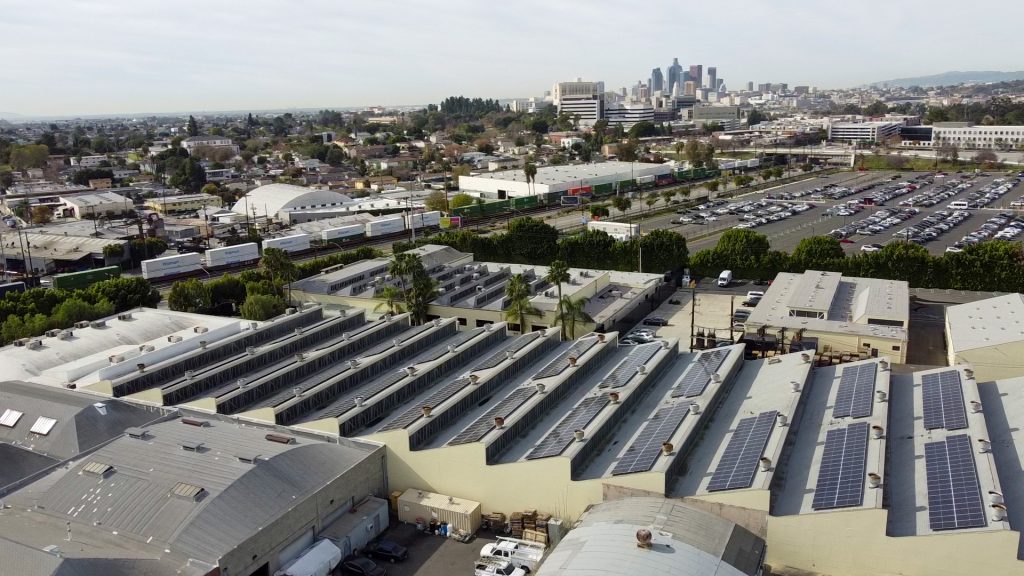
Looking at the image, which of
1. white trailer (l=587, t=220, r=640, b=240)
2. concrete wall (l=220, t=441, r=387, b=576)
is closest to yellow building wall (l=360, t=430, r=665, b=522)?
concrete wall (l=220, t=441, r=387, b=576)

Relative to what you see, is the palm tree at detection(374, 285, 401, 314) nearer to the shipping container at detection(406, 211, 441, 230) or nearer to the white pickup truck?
the white pickup truck

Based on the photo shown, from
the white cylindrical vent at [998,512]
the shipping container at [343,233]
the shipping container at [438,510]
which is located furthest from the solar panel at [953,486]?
the shipping container at [343,233]

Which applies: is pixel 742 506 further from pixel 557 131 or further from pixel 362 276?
pixel 557 131

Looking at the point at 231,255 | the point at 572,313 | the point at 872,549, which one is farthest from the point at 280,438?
the point at 231,255

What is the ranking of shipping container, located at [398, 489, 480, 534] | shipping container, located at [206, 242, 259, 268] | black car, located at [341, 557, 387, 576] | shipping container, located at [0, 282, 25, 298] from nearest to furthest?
black car, located at [341, 557, 387, 576], shipping container, located at [398, 489, 480, 534], shipping container, located at [0, 282, 25, 298], shipping container, located at [206, 242, 259, 268]

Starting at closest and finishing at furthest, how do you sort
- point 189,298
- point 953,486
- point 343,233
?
1. point 953,486
2. point 189,298
3. point 343,233

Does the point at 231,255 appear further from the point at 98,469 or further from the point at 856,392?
the point at 856,392

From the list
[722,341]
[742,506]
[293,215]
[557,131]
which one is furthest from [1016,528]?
[557,131]
